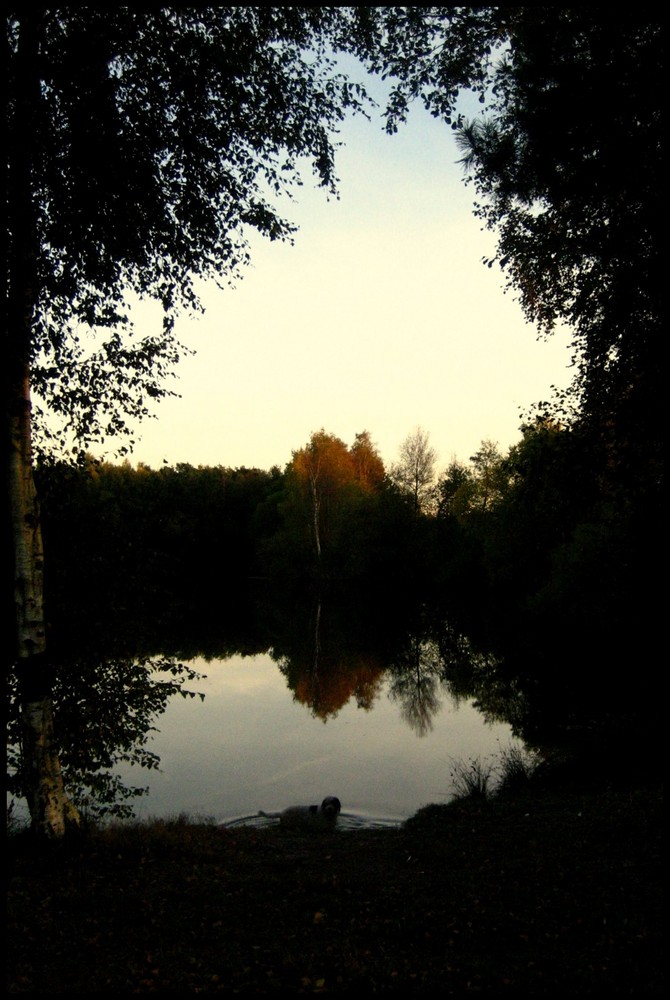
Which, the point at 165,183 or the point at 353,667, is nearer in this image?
the point at 165,183

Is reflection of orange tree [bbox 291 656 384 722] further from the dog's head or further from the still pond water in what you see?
the dog's head

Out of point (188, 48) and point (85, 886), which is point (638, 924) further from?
point (188, 48)

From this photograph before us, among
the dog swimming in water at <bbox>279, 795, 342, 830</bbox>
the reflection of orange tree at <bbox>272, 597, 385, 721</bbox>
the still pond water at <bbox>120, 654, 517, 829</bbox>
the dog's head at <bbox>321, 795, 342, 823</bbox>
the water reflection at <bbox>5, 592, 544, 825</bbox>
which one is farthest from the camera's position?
the reflection of orange tree at <bbox>272, 597, 385, 721</bbox>

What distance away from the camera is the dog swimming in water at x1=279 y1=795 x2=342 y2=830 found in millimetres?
11602

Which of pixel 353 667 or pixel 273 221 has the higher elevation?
pixel 273 221

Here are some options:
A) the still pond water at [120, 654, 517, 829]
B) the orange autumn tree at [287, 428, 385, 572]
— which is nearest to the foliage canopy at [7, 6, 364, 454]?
the still pond water at [120, 654, 517, 829]

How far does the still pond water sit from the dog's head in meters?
0.21

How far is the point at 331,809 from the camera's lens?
1257cm

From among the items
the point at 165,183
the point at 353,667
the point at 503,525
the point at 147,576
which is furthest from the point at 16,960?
the point at 503,525

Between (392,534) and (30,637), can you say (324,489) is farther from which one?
(30,637)

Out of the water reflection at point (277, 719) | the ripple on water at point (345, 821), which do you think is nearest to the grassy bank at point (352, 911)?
the water reflection at point (277, 719)

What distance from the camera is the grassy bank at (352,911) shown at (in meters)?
5.12

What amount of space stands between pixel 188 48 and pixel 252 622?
38339mm

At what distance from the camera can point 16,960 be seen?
546 centimetres
